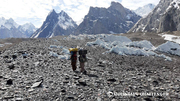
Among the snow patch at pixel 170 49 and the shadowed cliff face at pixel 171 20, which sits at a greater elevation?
the shadowed cliff face at pixel 171 20

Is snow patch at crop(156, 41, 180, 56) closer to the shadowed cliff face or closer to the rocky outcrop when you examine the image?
the rocky outcrop

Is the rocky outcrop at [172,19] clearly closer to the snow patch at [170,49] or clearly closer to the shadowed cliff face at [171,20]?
the shadowed cliff face at [171,20]

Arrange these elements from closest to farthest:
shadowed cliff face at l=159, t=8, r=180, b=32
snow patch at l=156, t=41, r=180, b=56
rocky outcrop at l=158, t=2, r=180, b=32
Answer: snow patch at l=156, t=41, r=180, b=56 → rocky outcrop at l=158, t=2, r=180, b=32 → shadowed cliff face at l=159, t=8, r=180, b=32

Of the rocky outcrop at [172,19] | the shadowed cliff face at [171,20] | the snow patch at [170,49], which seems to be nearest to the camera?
the snow patch at [170,49]

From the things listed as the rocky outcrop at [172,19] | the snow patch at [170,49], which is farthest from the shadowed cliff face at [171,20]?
the snow patch at [170,49]

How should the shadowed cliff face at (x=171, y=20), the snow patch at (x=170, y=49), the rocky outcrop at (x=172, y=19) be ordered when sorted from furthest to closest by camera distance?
the shadowed cliff face at (x=171, y=20)
the rocky outcrop at (x=172, y=19)
the snow patch at (x=170, y=49)

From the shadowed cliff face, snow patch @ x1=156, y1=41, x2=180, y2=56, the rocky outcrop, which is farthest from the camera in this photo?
the shadowed cliff face

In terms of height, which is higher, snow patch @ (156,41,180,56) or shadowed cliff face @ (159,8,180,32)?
shadowed cliff face @ (159,8,180,32)

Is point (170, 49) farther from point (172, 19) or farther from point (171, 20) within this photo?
point (171, 20)

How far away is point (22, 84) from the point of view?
20.9 feet

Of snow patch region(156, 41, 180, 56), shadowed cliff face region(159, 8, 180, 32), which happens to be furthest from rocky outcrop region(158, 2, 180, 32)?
snow patch region(156, 41, 180, 56)

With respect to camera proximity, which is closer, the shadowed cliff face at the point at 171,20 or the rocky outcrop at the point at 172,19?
the rocky outcrop at the point at 172,19

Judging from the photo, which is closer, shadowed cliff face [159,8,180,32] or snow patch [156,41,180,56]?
snow patch [156,41,180,56]

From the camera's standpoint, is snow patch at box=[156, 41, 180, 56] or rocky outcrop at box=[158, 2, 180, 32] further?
rocky outcrop at box=[158, 2, 180, 32]
